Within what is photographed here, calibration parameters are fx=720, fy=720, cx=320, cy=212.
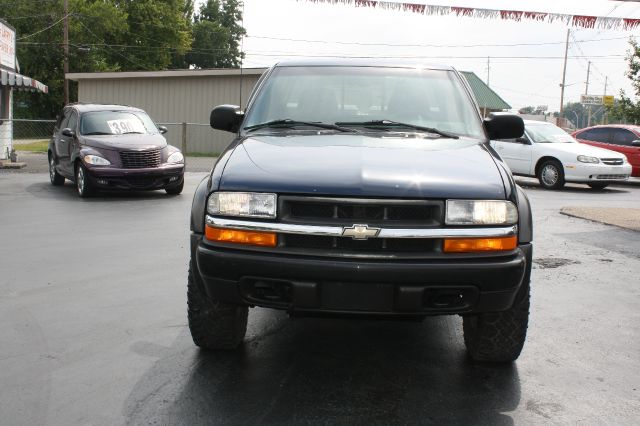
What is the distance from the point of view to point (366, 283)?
329cm

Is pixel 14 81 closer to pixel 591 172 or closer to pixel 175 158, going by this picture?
pixel 175 158

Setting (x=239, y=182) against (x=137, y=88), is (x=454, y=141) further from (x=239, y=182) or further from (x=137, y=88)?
(x=137, y=88)

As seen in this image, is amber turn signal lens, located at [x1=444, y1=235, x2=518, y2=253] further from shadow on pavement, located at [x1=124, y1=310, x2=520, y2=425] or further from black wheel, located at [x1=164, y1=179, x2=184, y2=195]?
black wheel, located at [x1=164, y1=179, x2=184, y2=195]

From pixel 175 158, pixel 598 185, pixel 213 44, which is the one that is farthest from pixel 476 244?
pixel 213 44

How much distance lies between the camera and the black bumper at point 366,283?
10.8ft

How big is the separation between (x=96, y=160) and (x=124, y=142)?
60 centimetres

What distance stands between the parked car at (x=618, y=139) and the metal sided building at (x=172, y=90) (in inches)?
573

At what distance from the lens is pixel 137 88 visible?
3153 centimetres

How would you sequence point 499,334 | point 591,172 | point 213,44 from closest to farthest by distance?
1. point 499,334
2. point 591,172
3. point 213,44

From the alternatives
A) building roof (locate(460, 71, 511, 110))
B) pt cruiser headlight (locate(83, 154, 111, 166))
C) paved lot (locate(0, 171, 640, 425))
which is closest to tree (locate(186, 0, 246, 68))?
building roof (locate(460, 71, 511, 110))

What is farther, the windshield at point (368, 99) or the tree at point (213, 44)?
the tree at point (213, 44)

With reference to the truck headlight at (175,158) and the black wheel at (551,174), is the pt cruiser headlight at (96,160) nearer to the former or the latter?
the truck headlight at (175,158)

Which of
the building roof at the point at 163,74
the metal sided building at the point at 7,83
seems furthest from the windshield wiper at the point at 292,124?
the building roof at the point at 163,74

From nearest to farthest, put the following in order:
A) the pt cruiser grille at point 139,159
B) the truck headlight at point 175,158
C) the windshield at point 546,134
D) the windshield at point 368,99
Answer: the windshield at point 368,99, the pt cruiser grille at point 139,159, the truck headlight at point 175,158, the windshield at point 546,134
